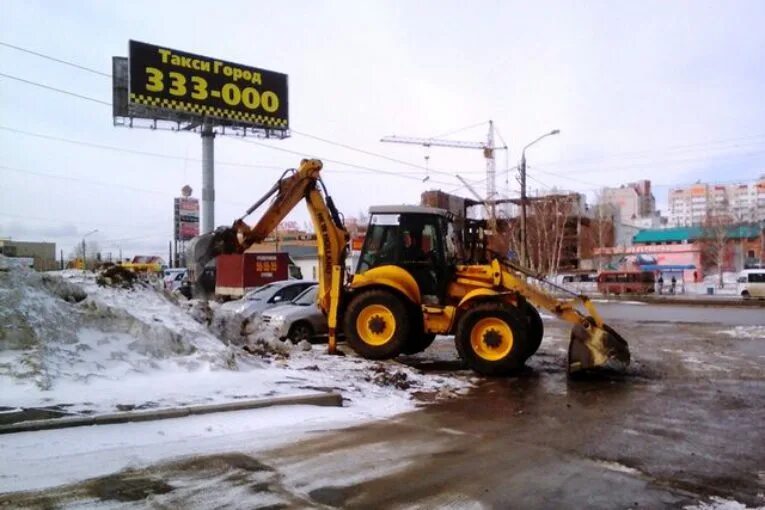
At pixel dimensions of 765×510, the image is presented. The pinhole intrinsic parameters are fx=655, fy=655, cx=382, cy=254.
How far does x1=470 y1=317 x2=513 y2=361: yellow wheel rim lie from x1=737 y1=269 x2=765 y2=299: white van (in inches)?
1536

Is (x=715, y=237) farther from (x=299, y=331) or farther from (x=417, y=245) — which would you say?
(x=417, y=245)

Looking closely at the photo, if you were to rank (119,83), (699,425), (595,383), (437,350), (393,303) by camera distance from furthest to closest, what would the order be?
(119,83)
(437,350)
(393,303)
(595,383)
(699,425)

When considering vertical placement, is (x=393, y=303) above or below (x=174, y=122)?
below

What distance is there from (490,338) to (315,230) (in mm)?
3932

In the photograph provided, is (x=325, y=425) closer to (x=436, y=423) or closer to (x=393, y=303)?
(x=436, y=423)

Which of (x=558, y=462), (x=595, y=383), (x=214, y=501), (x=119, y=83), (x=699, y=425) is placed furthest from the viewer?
(x=119, y=83)

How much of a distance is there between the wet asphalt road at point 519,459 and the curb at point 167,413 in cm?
95

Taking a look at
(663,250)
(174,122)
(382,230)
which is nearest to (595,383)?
(382,230)

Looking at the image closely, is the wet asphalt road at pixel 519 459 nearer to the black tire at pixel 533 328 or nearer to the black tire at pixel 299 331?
the black tire at pixel 533 328

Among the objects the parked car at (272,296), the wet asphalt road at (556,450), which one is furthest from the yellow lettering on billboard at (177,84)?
the wet asphalt road at (556,450)

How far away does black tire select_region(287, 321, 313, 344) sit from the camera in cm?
1521

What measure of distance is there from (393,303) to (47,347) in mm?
5820

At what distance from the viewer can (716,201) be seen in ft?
377

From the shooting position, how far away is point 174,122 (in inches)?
1734
